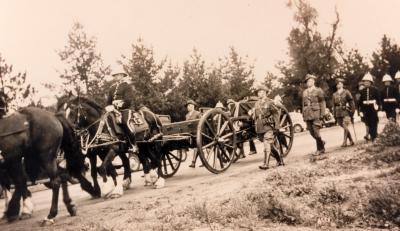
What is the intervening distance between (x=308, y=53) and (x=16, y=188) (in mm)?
Result: 34249

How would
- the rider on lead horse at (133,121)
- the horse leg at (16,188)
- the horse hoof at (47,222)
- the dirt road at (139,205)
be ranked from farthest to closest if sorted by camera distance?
the rider on lead horse at (133,121) < the horse leg at (16,188) < the horse hoof at (47,222) < the dirt road at (139,205)

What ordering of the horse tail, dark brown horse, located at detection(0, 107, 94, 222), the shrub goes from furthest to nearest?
the horse tail
dark brown horse, located at detection(0, 107, 94, 222)
the shrub

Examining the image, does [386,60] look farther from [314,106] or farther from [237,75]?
[314,106]

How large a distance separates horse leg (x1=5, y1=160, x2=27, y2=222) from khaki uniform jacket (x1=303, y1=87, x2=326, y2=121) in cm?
653

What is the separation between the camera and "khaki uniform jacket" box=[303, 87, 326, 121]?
11.4 meters

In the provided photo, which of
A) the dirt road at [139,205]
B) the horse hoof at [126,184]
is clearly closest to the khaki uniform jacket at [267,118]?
the dirt road at [139,205]

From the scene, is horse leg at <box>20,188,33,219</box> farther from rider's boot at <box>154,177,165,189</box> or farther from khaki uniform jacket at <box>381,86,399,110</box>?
khaki uniform jacket at <box>381,86,399,110</box>

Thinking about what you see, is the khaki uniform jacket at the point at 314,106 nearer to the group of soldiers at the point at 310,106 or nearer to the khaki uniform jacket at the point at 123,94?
the group of soldiers at the point at 310,106

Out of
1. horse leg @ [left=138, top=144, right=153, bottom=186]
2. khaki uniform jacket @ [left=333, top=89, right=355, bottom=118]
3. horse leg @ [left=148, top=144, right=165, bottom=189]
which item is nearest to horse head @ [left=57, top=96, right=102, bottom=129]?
horse leg @ [left=138, top=144, right=153, bottom=186]

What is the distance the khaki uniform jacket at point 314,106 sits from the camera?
11.4 meters

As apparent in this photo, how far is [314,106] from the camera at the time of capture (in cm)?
1141

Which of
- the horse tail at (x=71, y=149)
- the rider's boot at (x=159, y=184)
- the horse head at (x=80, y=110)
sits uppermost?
the horse head at (x=80, y=110)

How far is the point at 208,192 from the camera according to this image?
793 centimetres

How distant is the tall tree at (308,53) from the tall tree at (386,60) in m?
4.95
